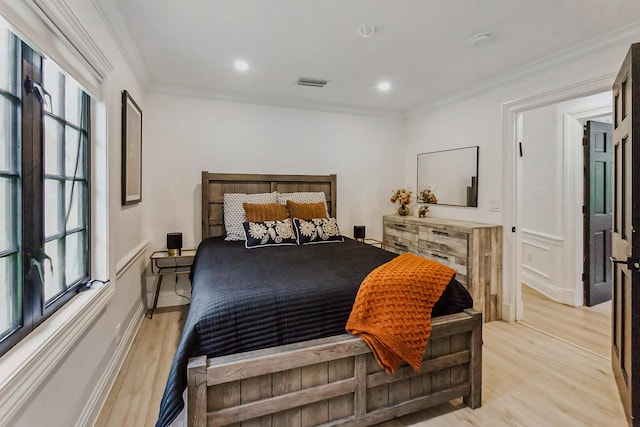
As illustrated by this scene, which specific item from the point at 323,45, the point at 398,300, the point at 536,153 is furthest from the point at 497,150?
the point at 398,300

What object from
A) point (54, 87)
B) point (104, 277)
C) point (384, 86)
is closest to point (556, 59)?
point (384, 86)

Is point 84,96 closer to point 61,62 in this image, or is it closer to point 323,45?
point 61,62

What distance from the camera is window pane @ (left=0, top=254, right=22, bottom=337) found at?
114 centimetres

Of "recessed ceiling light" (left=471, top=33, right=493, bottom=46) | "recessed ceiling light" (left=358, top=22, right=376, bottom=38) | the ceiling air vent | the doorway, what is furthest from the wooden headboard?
the doorway

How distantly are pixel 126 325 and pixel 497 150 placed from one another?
12.3 feet

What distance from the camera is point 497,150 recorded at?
10.7 ft

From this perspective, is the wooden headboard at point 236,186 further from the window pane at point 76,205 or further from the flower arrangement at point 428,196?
the window pane at point 76,205

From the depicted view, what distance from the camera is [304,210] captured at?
3.49 meters

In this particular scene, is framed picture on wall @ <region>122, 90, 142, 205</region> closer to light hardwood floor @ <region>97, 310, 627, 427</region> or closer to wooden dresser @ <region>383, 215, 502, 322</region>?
light hardwood floor @ <region>97, 310, 627, 427</region>

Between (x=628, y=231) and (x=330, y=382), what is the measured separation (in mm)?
1725

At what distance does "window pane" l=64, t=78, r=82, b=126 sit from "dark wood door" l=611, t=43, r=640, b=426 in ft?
9.32

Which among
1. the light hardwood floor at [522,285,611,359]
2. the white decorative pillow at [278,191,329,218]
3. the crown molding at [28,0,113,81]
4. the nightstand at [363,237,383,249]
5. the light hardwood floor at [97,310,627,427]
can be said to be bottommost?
the light hardwood floor at [97,310,627,427]

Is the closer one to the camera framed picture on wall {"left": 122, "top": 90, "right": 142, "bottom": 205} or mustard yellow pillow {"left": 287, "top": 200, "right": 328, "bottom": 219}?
framed picture on wall {"left": 122, "top": 90, "right": 142, "bottom": 205}

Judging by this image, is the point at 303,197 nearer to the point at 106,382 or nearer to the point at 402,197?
the point at 402,197
